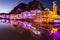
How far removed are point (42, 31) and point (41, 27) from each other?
68 millimetres

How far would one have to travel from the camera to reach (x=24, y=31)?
7.14 ft

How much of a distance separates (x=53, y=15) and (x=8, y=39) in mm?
802

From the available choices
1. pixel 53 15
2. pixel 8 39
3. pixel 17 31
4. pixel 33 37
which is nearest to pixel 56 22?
pixel 53 15

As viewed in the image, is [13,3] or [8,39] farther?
[13,3]

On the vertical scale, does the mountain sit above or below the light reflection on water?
above

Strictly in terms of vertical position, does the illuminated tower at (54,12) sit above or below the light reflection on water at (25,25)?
above

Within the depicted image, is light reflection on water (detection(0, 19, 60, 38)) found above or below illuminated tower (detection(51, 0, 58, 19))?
below

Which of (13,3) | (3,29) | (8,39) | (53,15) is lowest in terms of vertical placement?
(8,39)

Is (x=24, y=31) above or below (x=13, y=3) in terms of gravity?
below

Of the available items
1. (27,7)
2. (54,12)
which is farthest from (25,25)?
(54,12)

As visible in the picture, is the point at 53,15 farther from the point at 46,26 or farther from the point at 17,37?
the point at 17,37

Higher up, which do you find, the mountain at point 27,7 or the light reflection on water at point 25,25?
the mountain at point 27,7

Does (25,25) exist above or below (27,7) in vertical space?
below

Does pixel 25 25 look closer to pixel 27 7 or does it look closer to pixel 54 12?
pixel 27 7
